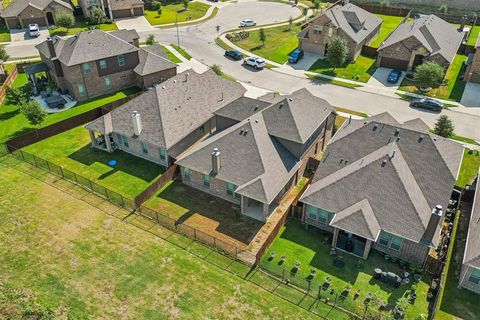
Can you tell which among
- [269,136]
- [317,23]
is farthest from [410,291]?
[317,23]

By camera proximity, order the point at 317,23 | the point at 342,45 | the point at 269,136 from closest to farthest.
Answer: the point at 269,136
the point at 342,45
the point at 317,23

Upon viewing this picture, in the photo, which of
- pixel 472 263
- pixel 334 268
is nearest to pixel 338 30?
pixel 334 268

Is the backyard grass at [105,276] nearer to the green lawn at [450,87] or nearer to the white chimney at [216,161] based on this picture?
the white chimney at [216,161]

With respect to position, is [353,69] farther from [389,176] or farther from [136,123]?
[136,123]

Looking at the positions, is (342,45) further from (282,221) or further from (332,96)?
(282,221)

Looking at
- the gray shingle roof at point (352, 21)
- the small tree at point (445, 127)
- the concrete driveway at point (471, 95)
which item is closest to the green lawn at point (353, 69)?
the gray shingle roof at point (352, 21)

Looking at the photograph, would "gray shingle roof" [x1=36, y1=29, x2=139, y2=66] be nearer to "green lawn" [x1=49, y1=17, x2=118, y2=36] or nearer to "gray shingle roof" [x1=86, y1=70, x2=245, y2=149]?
"gray shingle roof" [x1=86, y1=70, x2=245, y2=149]

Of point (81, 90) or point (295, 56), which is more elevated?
point (295, 56)
